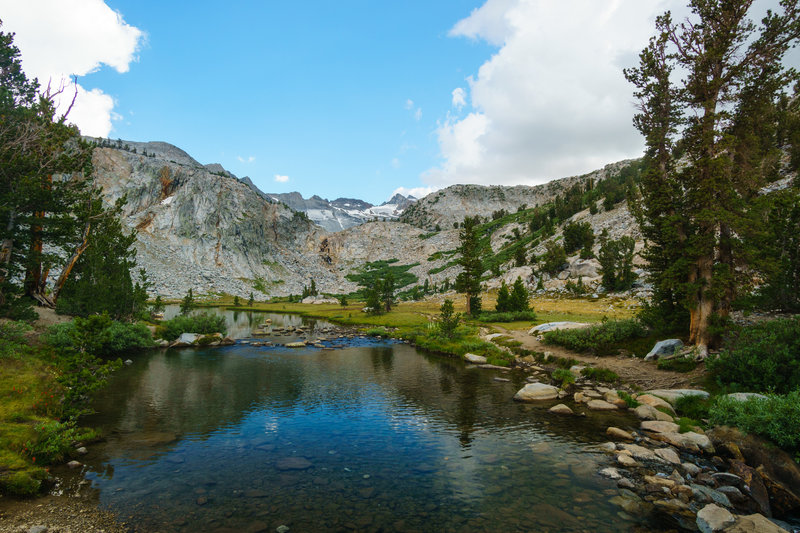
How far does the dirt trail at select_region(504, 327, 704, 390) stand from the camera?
20078 millimetres

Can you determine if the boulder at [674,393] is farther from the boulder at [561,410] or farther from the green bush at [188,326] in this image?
the green bush at [188,326]

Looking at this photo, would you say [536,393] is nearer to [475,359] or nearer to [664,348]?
[664,348]

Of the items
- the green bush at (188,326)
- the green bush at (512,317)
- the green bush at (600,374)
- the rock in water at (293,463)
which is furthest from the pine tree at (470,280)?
the rock in water at (293,463)

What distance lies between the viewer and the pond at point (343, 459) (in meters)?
9.92

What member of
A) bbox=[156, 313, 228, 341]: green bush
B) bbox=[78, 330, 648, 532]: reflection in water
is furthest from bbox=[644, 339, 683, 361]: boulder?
bbox=[156, 313, 228, 341]: green bush

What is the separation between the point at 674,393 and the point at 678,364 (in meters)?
4.58

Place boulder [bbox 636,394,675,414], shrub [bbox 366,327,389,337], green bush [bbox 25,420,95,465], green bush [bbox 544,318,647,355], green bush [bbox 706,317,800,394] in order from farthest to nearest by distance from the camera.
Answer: shrub [bbox 366,327,389,337]
green bush [bbox 544,318,647,355]
boulder [bbox 636,394,675,414]
green bush [bbox 706,317,800,394]
green bush [bbox 25,420,95,465]

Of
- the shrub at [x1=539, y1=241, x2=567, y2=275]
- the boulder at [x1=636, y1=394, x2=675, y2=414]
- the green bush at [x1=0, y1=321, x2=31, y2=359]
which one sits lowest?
the boulder at [x1=636, y1=394, x2=675, y2=414]

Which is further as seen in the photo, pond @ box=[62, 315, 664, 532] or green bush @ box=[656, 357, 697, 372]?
green bush @ box=[656, 357, 697, 372]

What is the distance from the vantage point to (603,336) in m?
28.3

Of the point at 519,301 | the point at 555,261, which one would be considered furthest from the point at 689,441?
the point at 555,261

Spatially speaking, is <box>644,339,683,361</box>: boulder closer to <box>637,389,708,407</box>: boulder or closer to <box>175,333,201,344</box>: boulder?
<box>637,389,708,407</box>: boulder

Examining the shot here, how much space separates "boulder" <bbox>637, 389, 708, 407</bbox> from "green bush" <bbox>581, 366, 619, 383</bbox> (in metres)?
3.89

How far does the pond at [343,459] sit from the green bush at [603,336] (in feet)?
24.9
